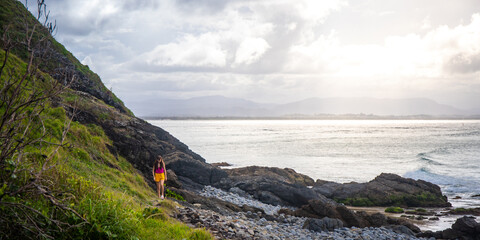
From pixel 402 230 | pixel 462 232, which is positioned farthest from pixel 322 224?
pixel 462 232

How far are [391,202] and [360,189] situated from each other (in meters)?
3.06

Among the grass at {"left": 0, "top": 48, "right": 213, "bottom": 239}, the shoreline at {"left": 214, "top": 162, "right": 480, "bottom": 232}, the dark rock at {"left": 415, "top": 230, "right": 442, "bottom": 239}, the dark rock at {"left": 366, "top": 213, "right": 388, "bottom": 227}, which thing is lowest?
the shoreline at {"left": 214, "top": 162, "right": 480, "bottom": 232}

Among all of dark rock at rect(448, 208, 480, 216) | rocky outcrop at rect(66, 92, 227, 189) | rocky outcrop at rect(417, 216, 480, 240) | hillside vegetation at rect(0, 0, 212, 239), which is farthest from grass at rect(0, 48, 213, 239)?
dark rock at rect(448, 208, 480, 216)

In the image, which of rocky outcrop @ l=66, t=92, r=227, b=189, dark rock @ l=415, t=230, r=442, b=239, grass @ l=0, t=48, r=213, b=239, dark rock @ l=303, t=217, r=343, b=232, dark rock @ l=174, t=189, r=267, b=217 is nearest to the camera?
grass @ l=0, t=48, r=213, b=239

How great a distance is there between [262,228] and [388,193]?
71.9ft

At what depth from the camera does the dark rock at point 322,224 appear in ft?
58.0

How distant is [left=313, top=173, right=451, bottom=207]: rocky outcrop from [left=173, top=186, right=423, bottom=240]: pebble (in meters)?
11.8

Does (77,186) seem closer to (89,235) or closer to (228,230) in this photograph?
(89,235)

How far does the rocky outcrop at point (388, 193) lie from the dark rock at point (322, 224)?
14.0 m

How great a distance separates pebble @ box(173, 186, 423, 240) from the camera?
11.8 metres

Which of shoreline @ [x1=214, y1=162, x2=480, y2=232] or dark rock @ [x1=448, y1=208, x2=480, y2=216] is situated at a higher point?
dark rock @ [x1=448, y1=208, x2=480, y2=216]

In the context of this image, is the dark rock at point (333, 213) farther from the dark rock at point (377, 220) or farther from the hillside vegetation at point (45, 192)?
the hillside vegetation at point (45, 192)

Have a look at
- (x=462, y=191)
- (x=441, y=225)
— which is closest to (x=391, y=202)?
(x=441, y=225)

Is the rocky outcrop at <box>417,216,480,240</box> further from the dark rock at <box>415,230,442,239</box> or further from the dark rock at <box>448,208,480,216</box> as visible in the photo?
the dark rock at <box>448,208,480,216</box>
